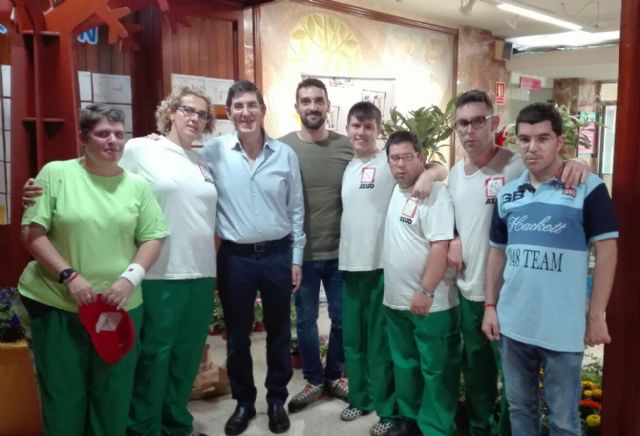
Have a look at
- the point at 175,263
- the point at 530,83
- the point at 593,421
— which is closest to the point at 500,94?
the point at 530,83

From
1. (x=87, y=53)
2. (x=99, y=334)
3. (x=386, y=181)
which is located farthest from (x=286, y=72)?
(x=99, y=334)

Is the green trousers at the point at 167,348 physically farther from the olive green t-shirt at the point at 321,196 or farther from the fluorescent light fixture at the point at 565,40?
the fluorescent light fixture at the point at 565,40

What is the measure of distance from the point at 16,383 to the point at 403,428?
176cm

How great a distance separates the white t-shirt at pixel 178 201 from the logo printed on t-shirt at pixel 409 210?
0.85m

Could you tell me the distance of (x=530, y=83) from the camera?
364 inches

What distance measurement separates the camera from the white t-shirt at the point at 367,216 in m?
2.69

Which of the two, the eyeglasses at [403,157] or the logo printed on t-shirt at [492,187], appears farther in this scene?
the eyeglasses at [403,157]

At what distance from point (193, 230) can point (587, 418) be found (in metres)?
1.87

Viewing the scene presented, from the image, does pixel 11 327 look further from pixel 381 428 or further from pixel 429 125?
pixel 429 125

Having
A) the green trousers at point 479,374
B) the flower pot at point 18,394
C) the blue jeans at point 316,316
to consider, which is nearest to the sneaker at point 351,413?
the blue jeans at point 316,316

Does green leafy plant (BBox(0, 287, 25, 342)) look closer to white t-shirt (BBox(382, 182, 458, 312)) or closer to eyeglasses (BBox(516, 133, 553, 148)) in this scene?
white t-shirt (BBox(382, 182, 458, 312))

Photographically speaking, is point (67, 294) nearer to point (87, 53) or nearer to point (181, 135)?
point (181, 135)

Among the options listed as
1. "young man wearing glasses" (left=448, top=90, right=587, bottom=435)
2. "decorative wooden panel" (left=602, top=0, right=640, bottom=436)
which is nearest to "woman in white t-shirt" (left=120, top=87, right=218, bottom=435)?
"young man wearing glasses" (left=448, top=90, right=587, bottom=435)

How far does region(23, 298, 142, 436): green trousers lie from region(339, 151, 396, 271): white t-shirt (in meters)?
1.05
